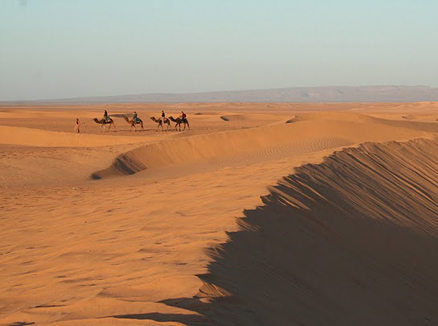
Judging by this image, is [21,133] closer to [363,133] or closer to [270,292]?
[363,133]

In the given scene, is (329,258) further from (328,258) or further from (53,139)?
(53,139)

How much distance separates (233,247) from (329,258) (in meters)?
1.45

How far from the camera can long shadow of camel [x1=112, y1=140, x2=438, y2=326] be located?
4879mm

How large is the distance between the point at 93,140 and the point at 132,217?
19987mm

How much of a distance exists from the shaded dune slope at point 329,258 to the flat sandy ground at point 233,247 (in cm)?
2

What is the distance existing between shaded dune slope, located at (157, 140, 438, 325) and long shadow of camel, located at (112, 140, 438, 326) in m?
0.01

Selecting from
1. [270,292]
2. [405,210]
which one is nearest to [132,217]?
[270,292]

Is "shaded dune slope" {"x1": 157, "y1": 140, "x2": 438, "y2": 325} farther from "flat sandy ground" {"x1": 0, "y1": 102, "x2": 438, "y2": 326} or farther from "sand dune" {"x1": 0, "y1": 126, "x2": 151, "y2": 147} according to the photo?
"sand dune" {"x1": 0, "y1": 126, "x2": 151, "y2": 147}

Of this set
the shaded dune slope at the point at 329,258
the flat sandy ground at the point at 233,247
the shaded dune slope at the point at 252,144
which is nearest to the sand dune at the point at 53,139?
the shaded dune slope at the point at 252,144

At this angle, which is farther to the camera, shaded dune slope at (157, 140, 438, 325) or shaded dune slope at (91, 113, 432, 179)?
shaded dune slope at (91, 113, 432, 179)

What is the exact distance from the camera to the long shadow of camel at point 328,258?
488 centimetres

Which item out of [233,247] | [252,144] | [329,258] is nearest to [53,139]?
[252,144]

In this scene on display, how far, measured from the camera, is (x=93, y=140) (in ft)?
92.2

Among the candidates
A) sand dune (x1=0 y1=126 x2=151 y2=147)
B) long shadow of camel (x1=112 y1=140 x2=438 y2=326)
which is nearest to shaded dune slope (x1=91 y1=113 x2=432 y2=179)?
sand dune (x1=0 y1=126 x2=151 y2=147)
